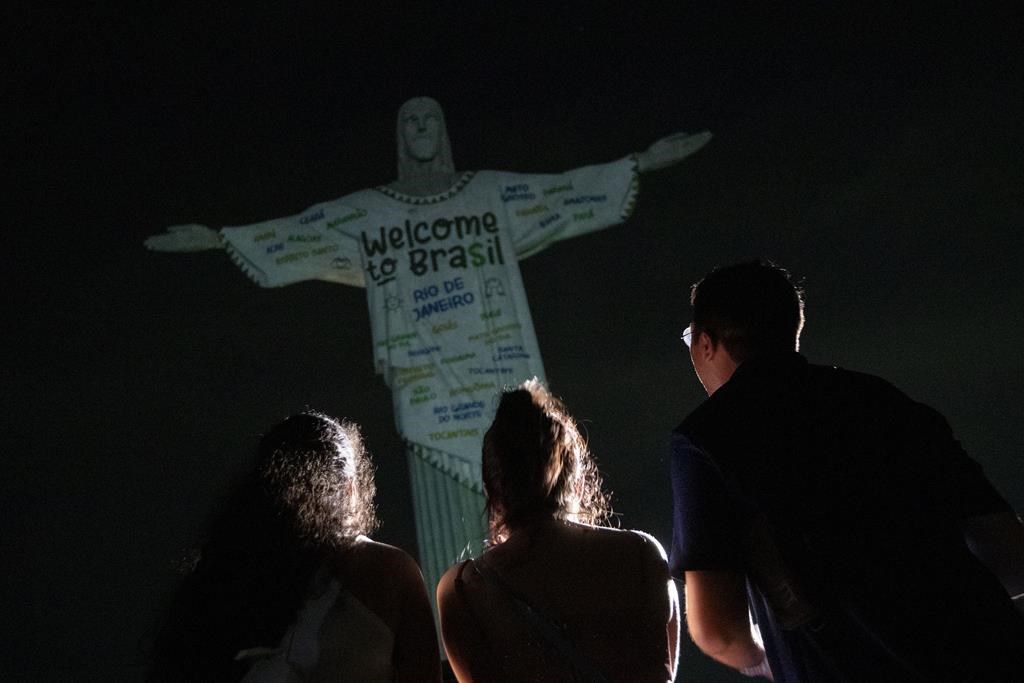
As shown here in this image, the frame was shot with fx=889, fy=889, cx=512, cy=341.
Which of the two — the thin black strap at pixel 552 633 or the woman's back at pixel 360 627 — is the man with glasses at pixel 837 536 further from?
the woman's back at pixel 360 627

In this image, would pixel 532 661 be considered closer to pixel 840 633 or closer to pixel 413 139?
pixel 840 633

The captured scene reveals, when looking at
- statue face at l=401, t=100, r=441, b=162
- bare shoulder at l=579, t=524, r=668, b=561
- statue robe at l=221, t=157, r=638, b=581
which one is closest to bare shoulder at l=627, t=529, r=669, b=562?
bare shoulder at l=579, t=524, r=668, b=561

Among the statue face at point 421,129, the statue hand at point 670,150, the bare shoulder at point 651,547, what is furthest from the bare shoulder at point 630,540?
the statue face at point 421,129

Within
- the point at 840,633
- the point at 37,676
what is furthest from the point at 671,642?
the point at 37,676

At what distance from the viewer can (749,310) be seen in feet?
3.76

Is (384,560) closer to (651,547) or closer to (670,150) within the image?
(651,547)

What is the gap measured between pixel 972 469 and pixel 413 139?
3.23 m

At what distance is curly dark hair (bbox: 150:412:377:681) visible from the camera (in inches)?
44.9

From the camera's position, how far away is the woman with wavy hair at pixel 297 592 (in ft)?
3.72

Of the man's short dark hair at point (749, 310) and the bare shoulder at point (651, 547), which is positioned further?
the bare shoulder at point (651, 547)

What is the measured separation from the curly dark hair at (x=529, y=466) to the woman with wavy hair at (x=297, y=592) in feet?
0.56

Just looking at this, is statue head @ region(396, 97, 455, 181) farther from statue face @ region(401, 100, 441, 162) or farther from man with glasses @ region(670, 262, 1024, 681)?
man with glasses @ region(670, 262, 1024, 681)

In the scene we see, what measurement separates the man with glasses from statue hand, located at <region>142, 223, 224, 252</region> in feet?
9.86

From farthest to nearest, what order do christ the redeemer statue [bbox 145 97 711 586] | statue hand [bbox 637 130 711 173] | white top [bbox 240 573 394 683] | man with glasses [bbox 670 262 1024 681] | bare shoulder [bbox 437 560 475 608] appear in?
statue hand [bbox 637 130 711 173] < christ the redeemer statue [bbox 145 97 711 586] < bare shoulder [bbox 437 560 475 608] < white top [bbox 240 573 394 683] < man with glasses [bbox 670 262 1024 681]
